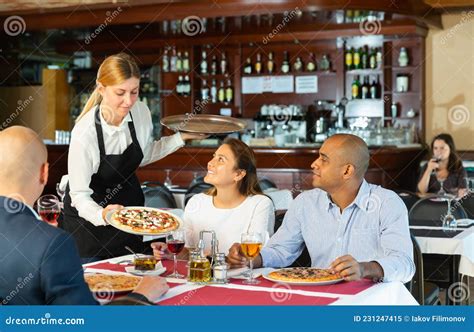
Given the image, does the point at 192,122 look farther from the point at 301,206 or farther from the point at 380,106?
the point at 380,106

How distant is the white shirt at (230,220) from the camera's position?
339 centimetres

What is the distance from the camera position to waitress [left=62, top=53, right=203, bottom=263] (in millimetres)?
3316

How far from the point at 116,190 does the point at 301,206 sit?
0.82m

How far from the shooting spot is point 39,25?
964 centimetres

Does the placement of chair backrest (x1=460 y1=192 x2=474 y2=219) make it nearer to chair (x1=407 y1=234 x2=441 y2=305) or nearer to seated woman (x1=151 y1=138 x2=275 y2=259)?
chair (x1=407 y1=234 x2=441 y2=305)

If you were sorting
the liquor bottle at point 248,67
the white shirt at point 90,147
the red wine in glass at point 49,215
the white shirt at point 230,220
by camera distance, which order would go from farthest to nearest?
the liquor bottle at point 248,67
the red wine in glass at point 49,215
the white shirt at point 230,220
the white shirt at point 90,147

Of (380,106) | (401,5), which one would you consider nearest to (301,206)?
(401,5)

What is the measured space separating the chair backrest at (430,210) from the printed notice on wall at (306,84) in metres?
5.27

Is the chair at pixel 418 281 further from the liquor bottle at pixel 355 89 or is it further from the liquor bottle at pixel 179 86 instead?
the liquor bottle at pixel 179 86

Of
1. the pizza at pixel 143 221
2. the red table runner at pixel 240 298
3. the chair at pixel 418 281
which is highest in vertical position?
the pizza at pixel 143 221

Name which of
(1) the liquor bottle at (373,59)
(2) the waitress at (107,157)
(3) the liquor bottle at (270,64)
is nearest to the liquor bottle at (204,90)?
(3) the liquor bottle at (270,64)

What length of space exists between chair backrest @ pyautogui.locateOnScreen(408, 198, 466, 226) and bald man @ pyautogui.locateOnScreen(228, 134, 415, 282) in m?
1.69

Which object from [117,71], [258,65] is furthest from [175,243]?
[258,65]

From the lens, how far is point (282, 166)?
8.07m
